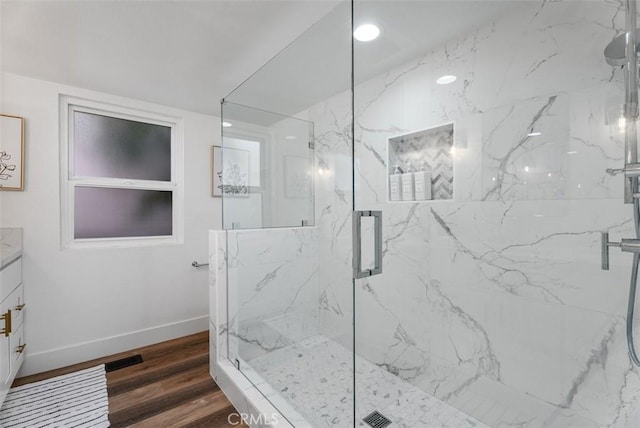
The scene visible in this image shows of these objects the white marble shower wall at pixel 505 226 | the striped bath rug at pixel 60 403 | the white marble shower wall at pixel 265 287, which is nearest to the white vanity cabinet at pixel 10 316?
the striped bath rug at pixel 60 403

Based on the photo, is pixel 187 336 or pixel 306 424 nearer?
pixel 306 424

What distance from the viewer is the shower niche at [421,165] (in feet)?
5.75

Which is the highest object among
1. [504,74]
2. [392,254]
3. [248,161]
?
[504,74]

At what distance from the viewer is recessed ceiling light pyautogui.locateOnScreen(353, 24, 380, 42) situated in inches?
58.5

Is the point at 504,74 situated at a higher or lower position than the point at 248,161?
higher

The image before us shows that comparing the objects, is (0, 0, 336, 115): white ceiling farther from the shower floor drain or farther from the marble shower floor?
the shower floor drain

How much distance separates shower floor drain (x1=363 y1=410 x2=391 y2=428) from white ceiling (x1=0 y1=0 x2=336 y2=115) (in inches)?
82.9

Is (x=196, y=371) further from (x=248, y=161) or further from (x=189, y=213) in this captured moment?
(x=248, y=161)

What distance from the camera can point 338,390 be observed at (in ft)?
5.37

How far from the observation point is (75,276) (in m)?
2.36

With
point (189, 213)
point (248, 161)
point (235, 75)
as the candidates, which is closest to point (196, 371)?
point (189, 213)

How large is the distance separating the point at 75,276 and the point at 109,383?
885 mm

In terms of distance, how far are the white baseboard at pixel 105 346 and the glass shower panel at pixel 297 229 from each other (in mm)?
1040

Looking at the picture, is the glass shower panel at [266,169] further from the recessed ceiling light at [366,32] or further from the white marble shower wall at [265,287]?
the recessed ceiling light at [366,32]
